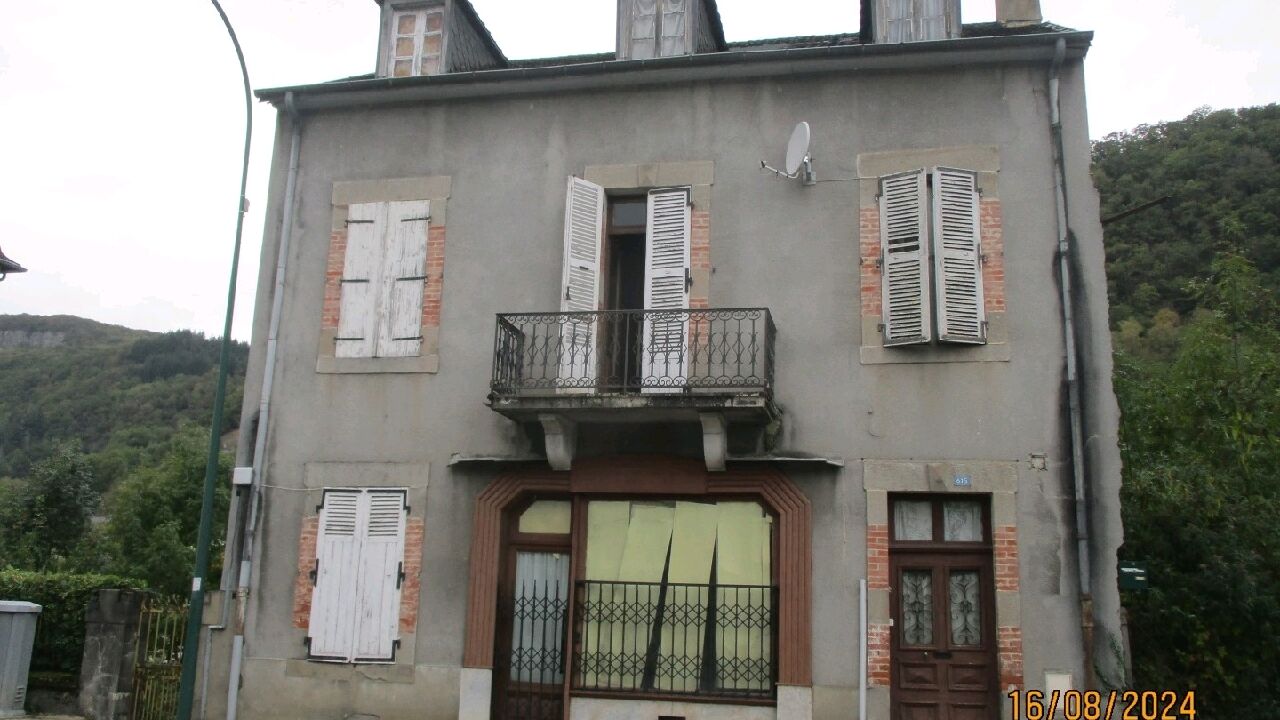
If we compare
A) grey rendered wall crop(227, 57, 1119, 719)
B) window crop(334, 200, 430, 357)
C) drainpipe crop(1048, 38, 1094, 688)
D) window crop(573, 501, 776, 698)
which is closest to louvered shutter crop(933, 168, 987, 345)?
grey rendered wall crop(227, 57, 1119, 719)

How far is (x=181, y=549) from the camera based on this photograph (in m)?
29.0

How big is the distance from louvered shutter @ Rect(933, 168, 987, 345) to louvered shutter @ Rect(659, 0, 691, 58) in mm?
3406

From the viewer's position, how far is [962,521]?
1045 centimetres

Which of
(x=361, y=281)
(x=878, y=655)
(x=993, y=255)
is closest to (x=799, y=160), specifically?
(x=993, y=255)

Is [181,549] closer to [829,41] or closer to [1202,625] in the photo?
[829,41]

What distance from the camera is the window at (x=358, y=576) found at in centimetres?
1109

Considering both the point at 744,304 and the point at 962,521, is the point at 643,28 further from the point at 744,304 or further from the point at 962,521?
the point at 962,521

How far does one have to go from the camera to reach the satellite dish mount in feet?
35.7

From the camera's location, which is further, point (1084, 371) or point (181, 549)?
point (181, 549)

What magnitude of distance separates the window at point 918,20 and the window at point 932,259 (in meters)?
1.90

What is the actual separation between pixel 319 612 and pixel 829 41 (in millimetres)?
9096

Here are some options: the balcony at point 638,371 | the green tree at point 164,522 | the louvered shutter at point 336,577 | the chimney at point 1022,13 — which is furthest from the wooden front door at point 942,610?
the green tree at point 164,522

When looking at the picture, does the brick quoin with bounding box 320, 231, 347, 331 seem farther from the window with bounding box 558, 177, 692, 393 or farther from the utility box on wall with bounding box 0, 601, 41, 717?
the utility box on wall with bounding box 0, 601, 41, 717

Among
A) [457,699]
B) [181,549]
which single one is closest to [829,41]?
[457,699]
